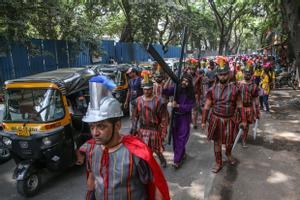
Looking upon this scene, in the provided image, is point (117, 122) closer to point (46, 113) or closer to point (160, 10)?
point (46, 113)

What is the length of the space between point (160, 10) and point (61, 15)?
8559 millimetres

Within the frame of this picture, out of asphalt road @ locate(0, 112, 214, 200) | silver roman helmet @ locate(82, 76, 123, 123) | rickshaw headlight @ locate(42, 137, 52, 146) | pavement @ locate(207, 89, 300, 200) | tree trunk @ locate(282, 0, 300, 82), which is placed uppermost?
tree trunk @ locate(282, 0, 300, 82)

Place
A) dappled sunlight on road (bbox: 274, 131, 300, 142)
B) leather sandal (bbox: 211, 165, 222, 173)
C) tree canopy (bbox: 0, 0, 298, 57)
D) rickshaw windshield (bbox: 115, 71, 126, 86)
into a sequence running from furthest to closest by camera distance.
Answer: rickshaw windshield (bbox: 115, 71, 126, 86) → tree canopy (bbox: 0, 0, 298, 57) → dappled sunlight on road (bbox: 274, 131, 300, 142) → leather sandal (bbox: 211, 165, 222, 173)

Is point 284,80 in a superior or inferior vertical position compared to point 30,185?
superior

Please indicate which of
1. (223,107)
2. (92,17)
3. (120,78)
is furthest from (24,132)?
(92,17)

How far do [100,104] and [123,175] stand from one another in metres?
0.53

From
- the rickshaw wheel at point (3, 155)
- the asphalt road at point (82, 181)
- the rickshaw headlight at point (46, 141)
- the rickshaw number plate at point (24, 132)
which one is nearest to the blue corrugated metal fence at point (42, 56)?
the rickshaw wheel at point (3, 155)

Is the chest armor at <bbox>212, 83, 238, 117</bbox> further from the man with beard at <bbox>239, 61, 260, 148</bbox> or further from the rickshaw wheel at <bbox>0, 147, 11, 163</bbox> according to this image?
the rickshaw wheel at <bbox>0, 147, 11, 163</bbox>

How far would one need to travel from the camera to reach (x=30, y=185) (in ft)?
15.7

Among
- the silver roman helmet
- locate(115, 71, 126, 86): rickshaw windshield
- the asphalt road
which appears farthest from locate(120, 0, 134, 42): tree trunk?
the silver roman helmet

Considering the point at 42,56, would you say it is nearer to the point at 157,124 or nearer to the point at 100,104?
the point at 157,124

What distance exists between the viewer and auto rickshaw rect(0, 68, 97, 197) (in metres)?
4.76

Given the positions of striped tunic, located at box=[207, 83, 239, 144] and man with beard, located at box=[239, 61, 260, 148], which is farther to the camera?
man with beard, located at box=[239, 61, 260, 148]

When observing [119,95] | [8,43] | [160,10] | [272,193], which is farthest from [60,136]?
[160,10]
